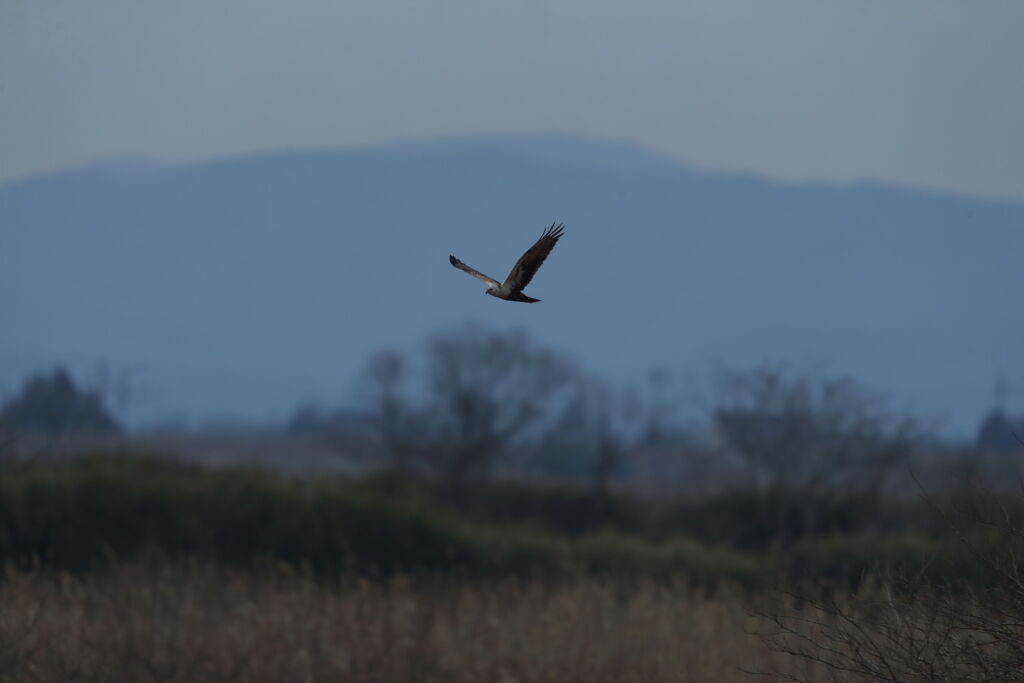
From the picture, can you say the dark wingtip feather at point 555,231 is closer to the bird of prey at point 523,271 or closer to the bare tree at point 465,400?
the bird of prey at point 523,271

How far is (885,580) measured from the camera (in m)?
5.12

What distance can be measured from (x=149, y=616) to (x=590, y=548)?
43.5ft

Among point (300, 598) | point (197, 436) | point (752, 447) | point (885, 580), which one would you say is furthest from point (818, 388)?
point (197, 436)

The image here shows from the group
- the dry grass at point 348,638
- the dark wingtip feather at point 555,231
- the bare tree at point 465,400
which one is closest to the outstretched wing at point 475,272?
the dark wingtip feather at point 555,231

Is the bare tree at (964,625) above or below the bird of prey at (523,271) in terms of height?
below

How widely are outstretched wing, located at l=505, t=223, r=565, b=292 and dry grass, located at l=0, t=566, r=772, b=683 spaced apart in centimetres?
790

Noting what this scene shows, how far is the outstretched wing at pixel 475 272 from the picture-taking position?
2.77 m

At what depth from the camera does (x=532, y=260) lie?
9.09ft

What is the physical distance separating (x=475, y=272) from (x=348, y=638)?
9.56m

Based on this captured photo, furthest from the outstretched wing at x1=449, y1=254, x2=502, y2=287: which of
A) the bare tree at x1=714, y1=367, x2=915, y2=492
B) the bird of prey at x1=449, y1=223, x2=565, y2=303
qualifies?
the bare tree at x1=714, y1=367, x2=915, y2=492

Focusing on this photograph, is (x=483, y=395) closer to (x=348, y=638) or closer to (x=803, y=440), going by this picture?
(x=803, y=440)

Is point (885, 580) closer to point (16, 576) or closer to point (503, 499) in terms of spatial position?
point (16, 576)

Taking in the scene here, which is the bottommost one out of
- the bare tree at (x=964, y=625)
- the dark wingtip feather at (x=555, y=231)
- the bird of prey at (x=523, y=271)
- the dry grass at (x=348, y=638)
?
the dry grass at (x=348, y=638)

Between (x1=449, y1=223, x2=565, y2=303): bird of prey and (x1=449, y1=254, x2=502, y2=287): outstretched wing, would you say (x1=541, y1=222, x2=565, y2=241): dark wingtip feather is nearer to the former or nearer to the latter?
(x1=449, y1=223, x2=565, y2=303): bird of prey
